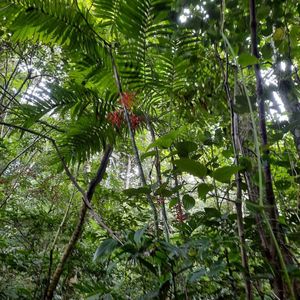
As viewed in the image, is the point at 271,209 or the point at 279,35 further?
the point at 279,35

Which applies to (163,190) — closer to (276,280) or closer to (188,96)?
(276,280)

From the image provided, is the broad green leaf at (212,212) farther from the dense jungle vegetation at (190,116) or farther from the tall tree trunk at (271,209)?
the tall tree trunk at (271,209)

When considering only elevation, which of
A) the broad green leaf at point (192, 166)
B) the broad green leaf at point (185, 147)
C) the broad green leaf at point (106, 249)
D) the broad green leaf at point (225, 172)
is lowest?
the broad green leaf at point (106, 249)

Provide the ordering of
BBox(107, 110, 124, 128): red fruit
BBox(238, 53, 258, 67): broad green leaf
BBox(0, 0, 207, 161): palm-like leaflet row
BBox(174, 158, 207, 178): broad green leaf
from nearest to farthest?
1. BBox(238, 53, 258, 67): broad green leaf
2. BBox(174, 158, 207, 178): broad green leaf
3. BBox(0, 0, 207, 161): palm-like leaflet row
4. BBox(107, 110, 124, 128): red fruit

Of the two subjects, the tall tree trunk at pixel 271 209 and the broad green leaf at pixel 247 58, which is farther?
the tall tree trunk at pixel 271 209

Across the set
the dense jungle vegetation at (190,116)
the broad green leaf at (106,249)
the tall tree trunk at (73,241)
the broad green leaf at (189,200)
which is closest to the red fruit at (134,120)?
the dense jungle vegetation at (190,116)

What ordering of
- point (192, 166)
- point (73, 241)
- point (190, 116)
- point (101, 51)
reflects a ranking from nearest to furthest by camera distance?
point (192, 166) < point (101, 51) < point (190, 116) < point (73, 241)

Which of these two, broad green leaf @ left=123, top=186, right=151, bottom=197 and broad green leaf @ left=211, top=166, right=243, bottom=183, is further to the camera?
broad green leaf @ left=123, top=186, right=151, bottom=197

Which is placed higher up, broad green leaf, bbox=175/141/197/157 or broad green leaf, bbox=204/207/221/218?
broad green leaf, bbox=175/141/197/157

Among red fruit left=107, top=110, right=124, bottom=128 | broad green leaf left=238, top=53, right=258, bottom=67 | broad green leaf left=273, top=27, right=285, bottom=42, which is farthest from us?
red fruit left=107, top=110, right=124, bottom=128

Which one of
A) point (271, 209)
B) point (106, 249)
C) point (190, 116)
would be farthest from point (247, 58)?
point (190, 116)

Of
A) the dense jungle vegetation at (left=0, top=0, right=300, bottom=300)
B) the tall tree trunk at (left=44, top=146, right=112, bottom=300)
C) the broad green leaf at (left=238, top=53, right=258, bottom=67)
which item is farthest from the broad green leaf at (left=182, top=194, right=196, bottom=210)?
the tall tree trunk at (left=44, top=146, right=112, bottom=300)

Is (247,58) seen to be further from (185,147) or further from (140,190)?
(140,190)

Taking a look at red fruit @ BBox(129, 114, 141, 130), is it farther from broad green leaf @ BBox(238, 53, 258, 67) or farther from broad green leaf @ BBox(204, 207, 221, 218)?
broad green leaf @ BBox(238, 53, 258, 67)
